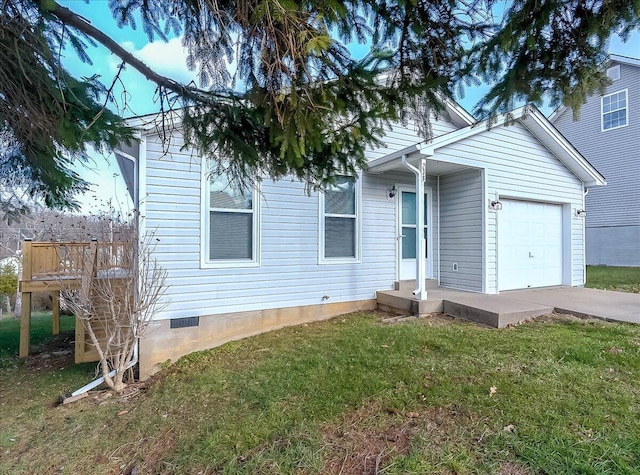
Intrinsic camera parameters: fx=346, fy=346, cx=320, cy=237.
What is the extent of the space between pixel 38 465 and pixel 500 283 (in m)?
7.71

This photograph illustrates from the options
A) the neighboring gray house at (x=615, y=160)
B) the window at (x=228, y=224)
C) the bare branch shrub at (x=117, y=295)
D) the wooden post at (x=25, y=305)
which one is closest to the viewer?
the bare branch shrub at (x=117, y=295)

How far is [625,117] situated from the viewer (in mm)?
14500

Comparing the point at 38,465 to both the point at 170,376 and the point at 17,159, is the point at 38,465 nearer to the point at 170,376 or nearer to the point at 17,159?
the point at 170,376

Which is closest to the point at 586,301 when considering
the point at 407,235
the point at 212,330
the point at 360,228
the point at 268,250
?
the point at 407,235

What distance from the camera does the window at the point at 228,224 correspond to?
555 centimetres

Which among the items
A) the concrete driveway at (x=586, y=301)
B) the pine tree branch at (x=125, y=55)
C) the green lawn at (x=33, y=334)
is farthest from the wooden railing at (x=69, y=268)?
the concrete driveway at (x=586, y=301)

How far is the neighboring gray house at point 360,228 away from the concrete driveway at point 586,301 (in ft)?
1.56

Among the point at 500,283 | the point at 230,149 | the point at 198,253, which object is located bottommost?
the point at 500,283

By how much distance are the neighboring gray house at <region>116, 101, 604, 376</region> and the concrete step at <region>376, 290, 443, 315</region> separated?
188mm

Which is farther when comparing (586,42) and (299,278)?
(299,278)

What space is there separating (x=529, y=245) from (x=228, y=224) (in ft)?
22.1

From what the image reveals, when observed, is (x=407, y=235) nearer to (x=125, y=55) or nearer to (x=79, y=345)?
(x=125, y=55)

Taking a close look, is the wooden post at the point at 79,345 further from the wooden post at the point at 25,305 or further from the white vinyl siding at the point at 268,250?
the white vinyl siding at the point at 268,250

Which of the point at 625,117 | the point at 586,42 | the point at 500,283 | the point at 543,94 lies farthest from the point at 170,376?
the point at 625,117
